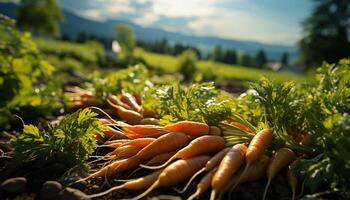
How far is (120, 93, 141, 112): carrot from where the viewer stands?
5.30 meters

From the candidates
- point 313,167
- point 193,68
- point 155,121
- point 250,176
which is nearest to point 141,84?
point 155,121

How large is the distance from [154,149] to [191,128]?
420mm

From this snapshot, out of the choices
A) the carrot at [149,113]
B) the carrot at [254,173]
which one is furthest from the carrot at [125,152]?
the carrot at [149,113]

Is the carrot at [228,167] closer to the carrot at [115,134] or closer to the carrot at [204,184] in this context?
the carrot at [204,184]

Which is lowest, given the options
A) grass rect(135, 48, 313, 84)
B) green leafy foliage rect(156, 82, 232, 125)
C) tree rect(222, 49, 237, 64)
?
tree rect(222, 49, 237, 64)

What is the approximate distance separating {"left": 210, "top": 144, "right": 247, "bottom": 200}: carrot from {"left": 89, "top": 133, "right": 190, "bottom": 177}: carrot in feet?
1.73

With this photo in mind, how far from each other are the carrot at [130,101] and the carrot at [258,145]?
2041 mm

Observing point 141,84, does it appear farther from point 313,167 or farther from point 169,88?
point 313,167

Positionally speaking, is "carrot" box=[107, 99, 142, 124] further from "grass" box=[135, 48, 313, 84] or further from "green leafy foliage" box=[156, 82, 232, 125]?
"grass" box=[135, 48, 313, 84]

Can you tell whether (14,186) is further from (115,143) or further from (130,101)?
(130,101)

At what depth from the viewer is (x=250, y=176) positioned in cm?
336

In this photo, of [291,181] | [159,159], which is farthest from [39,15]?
[291,181]

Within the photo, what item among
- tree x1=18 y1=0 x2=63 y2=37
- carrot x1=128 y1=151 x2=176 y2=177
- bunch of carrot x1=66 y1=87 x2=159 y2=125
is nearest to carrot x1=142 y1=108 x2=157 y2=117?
bunch of carrot x1=66 y1=87 x2=159 y2=125

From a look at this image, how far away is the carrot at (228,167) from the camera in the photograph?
10.0ft
